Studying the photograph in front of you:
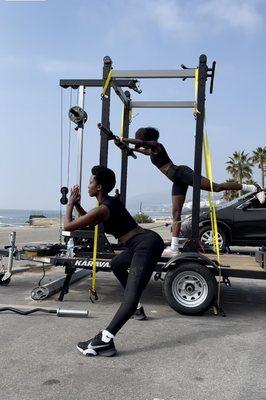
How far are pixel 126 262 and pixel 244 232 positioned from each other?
740cm

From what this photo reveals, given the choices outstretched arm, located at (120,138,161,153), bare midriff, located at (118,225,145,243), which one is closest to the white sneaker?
outstretched arm, located at (120,138,161,153)

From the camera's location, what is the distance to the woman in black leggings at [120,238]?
4.63 metres

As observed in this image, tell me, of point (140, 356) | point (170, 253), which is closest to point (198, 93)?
point (170, 253)

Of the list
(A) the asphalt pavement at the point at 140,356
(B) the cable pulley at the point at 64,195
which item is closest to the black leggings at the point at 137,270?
(A) the asphalt pavement at the point at 140,356

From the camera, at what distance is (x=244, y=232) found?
12312mm

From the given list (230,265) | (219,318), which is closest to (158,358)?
(219,318)

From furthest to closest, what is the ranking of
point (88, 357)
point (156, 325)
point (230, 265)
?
point (230, 265) → point (156, 325) → point (88, 357)

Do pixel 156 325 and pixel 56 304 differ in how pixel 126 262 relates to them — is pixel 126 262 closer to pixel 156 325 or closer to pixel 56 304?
pixel 156 325

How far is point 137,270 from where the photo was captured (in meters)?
4.88

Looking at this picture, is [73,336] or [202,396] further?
[73,336]

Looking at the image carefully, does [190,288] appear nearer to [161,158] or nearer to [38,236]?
[161,158]

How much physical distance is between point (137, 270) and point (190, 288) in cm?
159

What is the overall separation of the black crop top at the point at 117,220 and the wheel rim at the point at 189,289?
139 centimetres

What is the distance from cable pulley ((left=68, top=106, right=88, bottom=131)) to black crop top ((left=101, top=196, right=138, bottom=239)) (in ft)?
7.78
